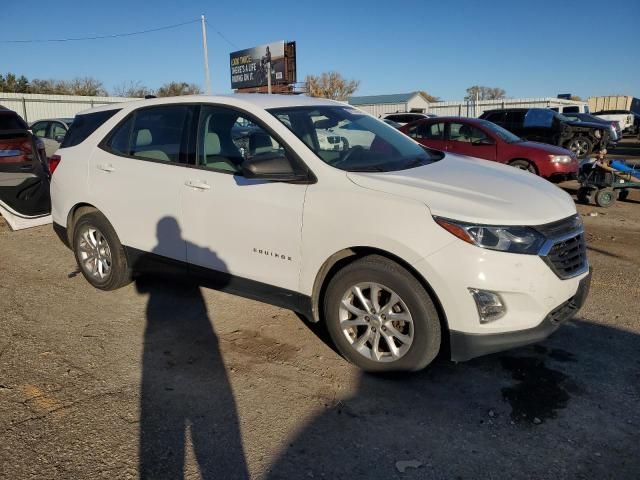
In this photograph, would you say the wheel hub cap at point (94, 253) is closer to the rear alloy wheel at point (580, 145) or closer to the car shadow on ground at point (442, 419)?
the car shadow on ground at point (442, 419)

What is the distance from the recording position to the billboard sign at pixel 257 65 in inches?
1688

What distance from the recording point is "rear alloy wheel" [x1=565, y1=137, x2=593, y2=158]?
51.3ft

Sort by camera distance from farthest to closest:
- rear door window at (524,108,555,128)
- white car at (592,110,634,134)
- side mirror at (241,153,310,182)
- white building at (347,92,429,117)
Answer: white building at (347,92,429,117) < white car at (592,110,634,134) < rear door window at (524,108,555,128) < side mirror at (241,153,310,182)

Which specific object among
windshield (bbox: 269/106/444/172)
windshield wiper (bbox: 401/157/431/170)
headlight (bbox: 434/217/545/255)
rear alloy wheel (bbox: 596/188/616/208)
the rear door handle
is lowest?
rear alloy wheel (bbox: 596/188/616/208)

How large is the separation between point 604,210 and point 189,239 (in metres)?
7.72

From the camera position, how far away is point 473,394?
3.17 m

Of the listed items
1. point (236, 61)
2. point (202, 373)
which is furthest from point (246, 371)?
point (236, 61)

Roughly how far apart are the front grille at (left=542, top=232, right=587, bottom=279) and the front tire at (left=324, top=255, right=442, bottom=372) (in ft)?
2.46

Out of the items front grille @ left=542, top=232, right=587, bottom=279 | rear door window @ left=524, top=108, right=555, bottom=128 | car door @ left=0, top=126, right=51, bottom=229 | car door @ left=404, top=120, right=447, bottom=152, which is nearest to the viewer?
front grille @ left=542, top=232, right=587, bottom=279

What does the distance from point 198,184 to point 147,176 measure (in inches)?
24.7

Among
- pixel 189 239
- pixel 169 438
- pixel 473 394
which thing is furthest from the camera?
pixel 189 239

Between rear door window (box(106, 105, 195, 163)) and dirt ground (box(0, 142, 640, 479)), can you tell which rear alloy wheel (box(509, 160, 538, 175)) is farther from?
rear door window (box(106, 105, 195, 163))

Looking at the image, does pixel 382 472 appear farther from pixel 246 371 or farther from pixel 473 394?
pixel 246 371

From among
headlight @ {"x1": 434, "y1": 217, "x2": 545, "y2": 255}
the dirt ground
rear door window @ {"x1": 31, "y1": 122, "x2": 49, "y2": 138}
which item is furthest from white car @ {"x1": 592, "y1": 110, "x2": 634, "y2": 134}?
headlight @ {"x1": 434, "y1": 217, "x2": 545, "y2": 255}
